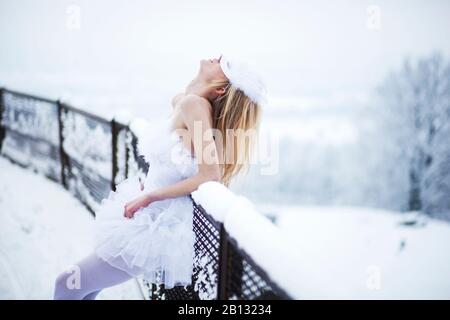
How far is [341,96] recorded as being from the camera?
24.3 meters

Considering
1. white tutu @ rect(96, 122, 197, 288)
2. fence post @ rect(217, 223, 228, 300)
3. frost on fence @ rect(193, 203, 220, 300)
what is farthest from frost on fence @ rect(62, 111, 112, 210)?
fence post @ rect(217, 223, 228, 300)

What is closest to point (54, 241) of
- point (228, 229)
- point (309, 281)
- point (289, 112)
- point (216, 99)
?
point (216, 99)

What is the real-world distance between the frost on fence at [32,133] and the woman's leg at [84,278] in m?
3.43

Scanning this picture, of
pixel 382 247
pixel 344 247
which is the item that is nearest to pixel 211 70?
pixel 382 247

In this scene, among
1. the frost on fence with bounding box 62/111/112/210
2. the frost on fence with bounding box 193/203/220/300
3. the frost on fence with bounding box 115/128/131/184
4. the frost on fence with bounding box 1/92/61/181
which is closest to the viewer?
the frost on fence with bounding box 193/203/220/300

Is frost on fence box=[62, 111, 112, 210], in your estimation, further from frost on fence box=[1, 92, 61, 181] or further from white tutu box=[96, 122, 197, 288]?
white tutu box=[96, 122, 197, 288]

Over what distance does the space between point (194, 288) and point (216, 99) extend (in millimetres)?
854

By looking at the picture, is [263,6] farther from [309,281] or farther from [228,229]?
[309,281]

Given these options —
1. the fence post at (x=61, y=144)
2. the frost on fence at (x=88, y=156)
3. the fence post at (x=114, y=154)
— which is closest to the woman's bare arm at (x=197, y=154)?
the fence post at (x=114, y=154)

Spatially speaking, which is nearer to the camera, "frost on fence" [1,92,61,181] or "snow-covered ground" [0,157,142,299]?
"snow-covered ground" [0,157,142,299]

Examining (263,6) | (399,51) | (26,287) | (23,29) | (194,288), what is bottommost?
(26,287)

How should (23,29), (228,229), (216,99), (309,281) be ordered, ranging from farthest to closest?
1. (23,29)
2. (216,99)
3. (228,229)
4. (309,281)

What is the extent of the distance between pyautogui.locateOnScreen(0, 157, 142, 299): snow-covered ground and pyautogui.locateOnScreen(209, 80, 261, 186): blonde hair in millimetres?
1424

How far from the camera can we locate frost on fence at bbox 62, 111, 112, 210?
3.79 m
